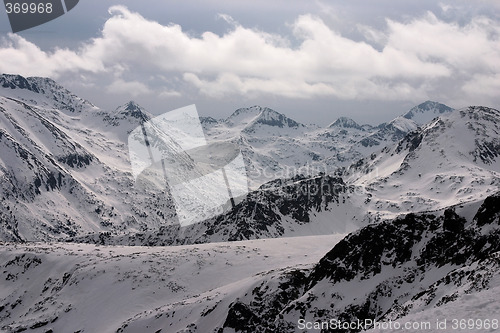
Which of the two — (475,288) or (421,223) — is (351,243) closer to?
(421,223)

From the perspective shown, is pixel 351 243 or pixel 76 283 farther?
pixel 76 283

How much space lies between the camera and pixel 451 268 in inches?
1834

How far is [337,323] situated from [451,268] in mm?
13796

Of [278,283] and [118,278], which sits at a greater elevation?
[278,283]

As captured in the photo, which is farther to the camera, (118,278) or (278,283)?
(118,278)

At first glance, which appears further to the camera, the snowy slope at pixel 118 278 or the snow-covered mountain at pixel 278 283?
the snowy slope at pixel 118 278

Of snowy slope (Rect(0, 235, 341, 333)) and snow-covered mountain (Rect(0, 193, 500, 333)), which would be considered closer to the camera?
snow-covered mountain (Rect(0, 193, 500, 333))

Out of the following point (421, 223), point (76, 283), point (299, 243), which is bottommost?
point (299, 243)

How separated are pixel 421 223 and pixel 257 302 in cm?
2448

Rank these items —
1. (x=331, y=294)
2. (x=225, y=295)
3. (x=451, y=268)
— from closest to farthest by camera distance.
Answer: (x=451, y=268) < (x=331, y=294) < (x=225, y=295)

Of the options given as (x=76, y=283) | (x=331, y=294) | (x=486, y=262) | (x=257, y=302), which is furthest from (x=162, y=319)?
(x=486, y=262)

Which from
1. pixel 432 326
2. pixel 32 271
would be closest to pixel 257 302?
pixel 432 326

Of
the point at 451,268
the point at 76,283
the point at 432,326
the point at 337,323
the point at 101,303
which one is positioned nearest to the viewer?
the point at 432,326

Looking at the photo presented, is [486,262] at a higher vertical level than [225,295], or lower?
higher
